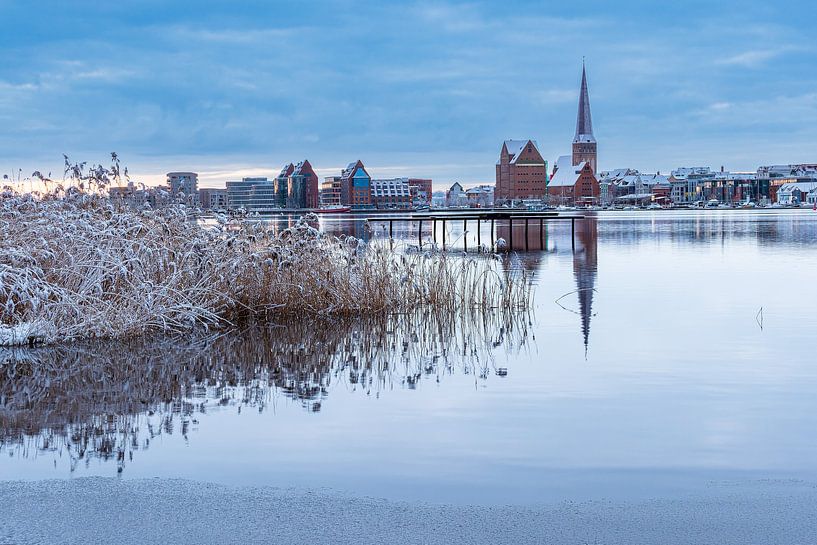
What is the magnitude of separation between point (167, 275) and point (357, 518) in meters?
10.5

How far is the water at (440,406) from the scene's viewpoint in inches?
300

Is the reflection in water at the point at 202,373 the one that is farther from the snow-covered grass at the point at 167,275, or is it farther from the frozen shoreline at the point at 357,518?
the frozen shoreline at the point at 357,518

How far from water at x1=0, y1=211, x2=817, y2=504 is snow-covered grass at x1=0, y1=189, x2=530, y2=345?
0.69 m

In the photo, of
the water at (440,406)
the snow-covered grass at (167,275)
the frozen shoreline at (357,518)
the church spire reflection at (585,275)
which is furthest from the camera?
the church spire reflection at (585,275)

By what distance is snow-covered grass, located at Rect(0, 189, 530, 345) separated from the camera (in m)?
14.5

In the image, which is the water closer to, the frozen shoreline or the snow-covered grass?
the frozen shoreline

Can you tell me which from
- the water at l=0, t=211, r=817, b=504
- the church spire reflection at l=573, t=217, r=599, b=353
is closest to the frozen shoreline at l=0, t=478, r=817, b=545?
the water at l=0, t=211, r=817, b=504

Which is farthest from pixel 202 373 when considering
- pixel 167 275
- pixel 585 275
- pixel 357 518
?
pixel 585 275

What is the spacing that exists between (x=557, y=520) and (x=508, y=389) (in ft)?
16.3

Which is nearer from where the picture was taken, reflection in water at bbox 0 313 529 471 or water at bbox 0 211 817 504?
water at bbox 0 211 817 504

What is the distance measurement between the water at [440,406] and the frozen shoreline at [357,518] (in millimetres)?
306

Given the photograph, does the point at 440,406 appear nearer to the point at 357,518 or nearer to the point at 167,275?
the point at 357,518

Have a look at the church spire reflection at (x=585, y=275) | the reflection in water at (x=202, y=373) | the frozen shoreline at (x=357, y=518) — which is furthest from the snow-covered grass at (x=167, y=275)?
the frozen shoreline at (x=357, y=518)

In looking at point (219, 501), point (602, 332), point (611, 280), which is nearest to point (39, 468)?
point (219, 501)
